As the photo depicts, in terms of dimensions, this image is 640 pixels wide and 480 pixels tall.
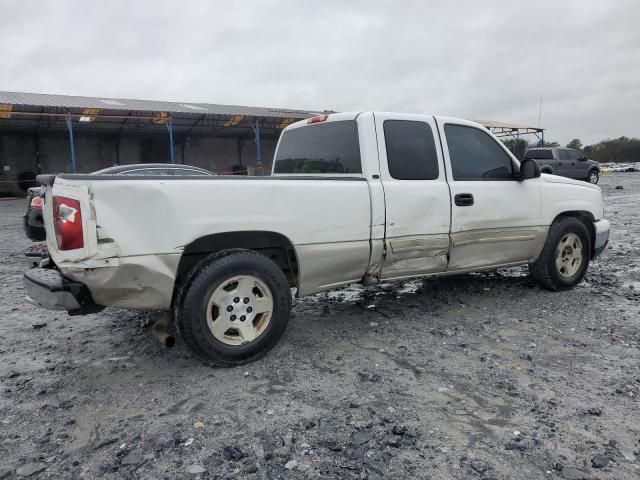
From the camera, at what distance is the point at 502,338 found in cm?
401

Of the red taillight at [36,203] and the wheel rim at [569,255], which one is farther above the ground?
the red taillight at [36,203]

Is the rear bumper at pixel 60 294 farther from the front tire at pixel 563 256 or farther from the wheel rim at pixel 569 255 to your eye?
the wheel rim at pixel 569 255

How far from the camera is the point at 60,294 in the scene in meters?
3.01

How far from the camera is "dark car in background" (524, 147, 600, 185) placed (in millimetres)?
22234

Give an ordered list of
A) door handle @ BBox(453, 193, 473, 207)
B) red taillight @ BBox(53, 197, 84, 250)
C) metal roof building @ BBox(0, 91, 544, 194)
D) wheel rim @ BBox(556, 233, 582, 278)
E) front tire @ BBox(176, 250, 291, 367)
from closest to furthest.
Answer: red taillight @ BBox(53, 197, 84, 250), front tire @ BBox(176, 250, 291, 367), door handle @ BBox(453, 193, 473, 207), wheel rim @ BBox(556, 233, 582, 278), metal roof building @ BBox(0, 91, 544, 194)

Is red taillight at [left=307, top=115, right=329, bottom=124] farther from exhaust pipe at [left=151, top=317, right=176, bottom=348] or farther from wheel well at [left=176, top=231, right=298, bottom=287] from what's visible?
exhaust pipe at [left=151, top=317, right=176, bottom=348]

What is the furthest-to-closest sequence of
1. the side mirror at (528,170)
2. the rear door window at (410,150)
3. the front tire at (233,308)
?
the side mirror at (528,170) < the rear door window at (410,150) < the front tire at (233,308)

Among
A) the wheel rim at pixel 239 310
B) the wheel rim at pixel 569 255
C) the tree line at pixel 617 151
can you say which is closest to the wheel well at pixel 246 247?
the wheel rim at pixel 239 310

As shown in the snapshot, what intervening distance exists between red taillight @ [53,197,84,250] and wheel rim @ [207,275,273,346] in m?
0.92

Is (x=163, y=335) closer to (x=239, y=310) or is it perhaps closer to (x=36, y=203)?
(x=239, y=310)

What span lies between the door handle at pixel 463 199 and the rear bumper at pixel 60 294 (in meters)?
3.08

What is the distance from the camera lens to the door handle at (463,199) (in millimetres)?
4384

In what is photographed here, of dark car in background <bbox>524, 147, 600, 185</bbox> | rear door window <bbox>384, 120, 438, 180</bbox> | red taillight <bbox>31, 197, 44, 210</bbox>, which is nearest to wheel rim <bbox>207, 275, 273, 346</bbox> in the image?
rear door window <bbox>384, 120, 438, 180</bbox>

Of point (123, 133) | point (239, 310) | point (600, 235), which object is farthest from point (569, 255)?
point (123, 133)
